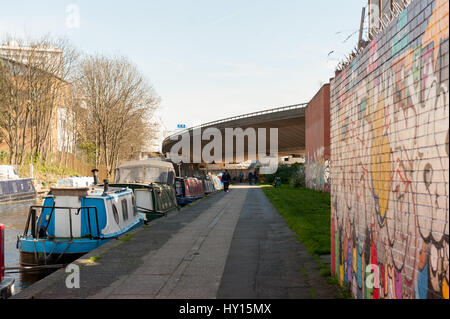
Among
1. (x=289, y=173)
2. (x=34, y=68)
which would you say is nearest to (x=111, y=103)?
(x=34, y=68)

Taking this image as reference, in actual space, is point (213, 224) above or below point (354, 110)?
below

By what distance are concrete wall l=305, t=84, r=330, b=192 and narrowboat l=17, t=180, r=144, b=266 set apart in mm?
21604

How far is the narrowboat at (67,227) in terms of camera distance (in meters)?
11.3

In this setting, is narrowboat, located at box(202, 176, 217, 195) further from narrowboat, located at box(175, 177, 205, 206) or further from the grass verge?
the grass verge

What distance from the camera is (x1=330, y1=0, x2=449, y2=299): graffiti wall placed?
12.5 feet

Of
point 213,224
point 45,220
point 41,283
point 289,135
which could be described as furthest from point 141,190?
point 289,135

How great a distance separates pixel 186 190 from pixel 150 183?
9542mm

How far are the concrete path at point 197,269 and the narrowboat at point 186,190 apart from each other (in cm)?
1370

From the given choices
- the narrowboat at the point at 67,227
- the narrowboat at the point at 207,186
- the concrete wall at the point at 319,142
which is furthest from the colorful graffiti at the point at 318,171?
the narrowboat at the point at 67,227

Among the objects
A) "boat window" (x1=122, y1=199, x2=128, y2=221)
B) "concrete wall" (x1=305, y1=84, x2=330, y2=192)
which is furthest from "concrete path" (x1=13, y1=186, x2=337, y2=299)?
"concrete wall" (x1=305, y1=84, x2=330, y2=192)

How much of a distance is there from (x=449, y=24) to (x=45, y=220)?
10.3 meters
